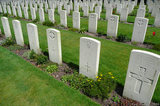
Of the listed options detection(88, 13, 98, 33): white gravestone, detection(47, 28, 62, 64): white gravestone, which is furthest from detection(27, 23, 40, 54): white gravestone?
detection(88, 13, 98, 33): white gravestone

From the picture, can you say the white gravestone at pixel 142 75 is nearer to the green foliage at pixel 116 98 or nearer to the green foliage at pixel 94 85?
the green foliage at pixel 116 98

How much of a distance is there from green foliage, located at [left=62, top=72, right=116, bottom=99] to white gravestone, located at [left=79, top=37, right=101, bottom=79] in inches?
11.3

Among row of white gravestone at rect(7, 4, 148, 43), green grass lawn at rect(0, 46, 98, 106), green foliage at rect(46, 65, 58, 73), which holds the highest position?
row of white gravestone at rect(7, 4, 148, 43)

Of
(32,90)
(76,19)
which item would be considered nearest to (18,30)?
(32,90)

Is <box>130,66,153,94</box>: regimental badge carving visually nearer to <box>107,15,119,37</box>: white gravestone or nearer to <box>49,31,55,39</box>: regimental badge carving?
<box>49,31,55,39</box>: regimental badge carving

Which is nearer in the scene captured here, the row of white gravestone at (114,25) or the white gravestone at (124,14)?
the row of white gravestone at (114,25)

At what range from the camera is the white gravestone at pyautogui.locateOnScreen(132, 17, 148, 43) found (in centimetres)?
748

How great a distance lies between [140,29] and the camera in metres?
7.84

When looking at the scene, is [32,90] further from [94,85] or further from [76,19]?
[76,19]

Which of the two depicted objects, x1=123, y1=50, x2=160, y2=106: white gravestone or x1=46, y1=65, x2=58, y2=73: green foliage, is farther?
x1=46, y1=65, x2=58, y2=73: green foliage

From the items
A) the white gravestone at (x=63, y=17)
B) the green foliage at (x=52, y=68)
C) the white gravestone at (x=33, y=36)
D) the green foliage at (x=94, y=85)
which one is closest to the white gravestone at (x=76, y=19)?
the white gravestone at (x=63, y=17)

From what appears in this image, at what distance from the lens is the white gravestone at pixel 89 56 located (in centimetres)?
435

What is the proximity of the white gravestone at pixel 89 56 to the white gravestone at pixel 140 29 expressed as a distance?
4575 mm

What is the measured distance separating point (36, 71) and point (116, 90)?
3.32 metres
